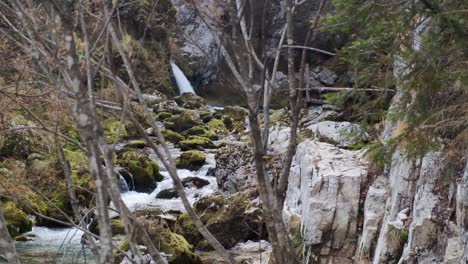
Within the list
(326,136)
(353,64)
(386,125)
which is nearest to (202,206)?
(326,136)

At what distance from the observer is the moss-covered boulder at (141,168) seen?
626 inches

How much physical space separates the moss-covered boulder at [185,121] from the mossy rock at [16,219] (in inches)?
433

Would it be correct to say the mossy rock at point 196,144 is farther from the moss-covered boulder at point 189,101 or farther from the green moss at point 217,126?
the moss-covered boulder at point 189,101

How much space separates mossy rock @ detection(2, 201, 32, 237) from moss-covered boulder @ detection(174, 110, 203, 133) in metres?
11.0

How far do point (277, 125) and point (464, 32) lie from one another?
11.4m

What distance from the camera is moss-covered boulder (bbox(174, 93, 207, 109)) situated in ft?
90.9

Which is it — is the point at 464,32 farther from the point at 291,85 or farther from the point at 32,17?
the point at 32,17

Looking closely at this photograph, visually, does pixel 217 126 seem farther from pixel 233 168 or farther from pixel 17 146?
pixel 17 146

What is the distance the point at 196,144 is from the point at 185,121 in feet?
9.79

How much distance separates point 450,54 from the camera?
5.00 m

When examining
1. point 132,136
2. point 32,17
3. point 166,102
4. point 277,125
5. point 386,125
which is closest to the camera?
point 32,17

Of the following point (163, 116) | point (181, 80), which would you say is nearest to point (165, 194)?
point (163, 116)

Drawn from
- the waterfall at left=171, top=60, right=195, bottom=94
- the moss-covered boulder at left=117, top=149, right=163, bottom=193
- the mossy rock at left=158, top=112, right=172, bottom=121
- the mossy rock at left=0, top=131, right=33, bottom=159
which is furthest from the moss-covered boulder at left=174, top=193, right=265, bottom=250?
the waterfall at left=171, top=60, right=195, bottom=94

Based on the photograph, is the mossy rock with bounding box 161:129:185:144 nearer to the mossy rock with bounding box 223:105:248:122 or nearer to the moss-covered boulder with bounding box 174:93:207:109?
the mossy rock with bounding box 223:105:248:122
